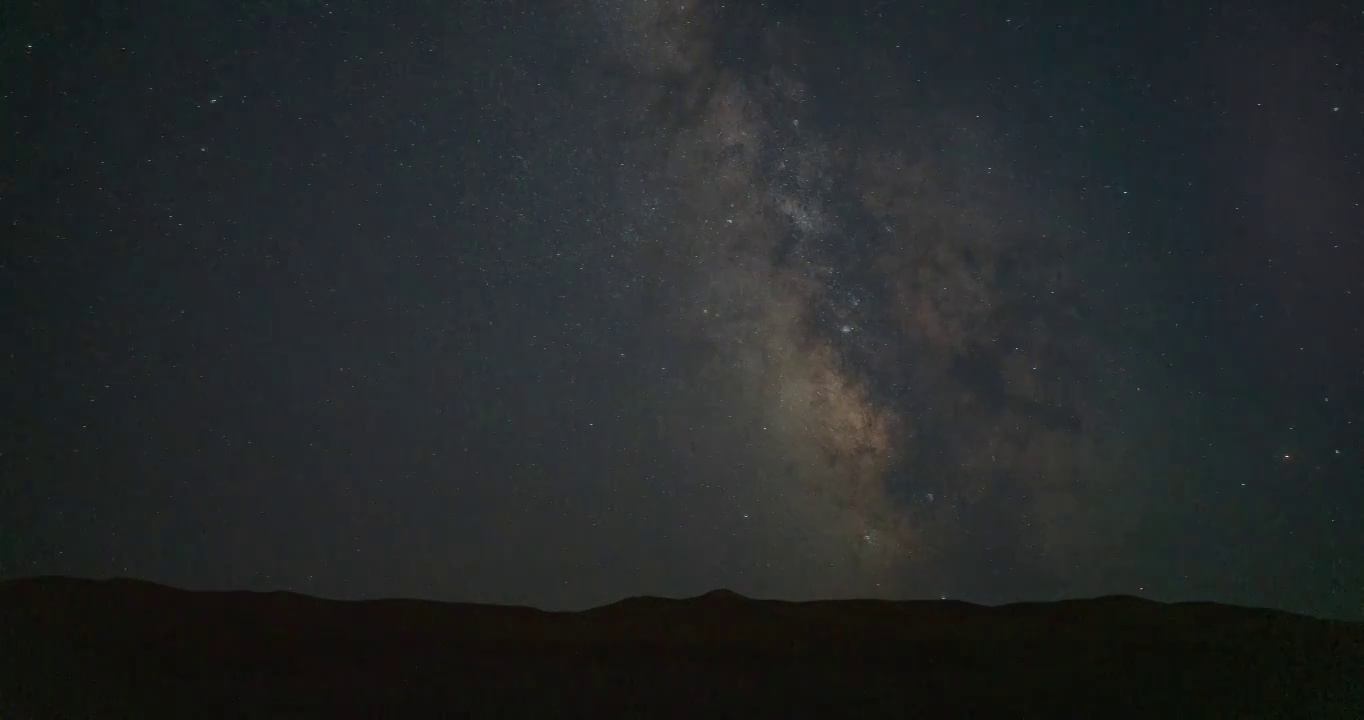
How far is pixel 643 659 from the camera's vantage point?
47.7ft

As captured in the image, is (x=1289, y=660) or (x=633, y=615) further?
(x=633, y=615)

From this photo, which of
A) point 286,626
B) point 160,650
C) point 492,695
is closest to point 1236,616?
point 492,695

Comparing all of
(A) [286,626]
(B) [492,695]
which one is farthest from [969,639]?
(A) [286,626]

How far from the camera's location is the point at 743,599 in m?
24.2

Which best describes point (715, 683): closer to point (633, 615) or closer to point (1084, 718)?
point (1084, 718)

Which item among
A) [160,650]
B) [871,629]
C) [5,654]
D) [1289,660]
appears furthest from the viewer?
[871,629]

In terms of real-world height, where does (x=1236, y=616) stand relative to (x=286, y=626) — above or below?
above

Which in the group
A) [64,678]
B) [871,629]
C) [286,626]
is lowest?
[64,678]

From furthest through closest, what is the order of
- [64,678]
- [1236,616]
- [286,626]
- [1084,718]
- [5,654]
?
[1236,616]
[286,626]
[5,654]
[64,678]
[1084,718]

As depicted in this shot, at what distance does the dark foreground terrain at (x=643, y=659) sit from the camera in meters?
9.88

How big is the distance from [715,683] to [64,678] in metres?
8.00

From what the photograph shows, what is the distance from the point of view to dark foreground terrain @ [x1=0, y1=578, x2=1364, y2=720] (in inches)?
389

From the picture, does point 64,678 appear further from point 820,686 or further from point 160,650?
point 820,686

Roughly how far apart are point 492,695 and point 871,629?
11528 mm
